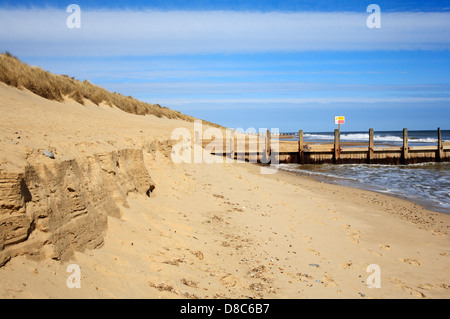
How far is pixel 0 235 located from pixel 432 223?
27.4 ft

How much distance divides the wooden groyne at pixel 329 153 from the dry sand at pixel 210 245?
40.2 feet

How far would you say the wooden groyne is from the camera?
2133 centimetres

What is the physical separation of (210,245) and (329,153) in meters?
18.2

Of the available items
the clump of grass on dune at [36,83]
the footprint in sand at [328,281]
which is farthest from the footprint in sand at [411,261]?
the clump of grass on dune at [36,83]

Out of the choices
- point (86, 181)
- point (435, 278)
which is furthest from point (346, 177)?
point (86, 181)

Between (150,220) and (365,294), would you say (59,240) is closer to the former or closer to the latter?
(150,220)

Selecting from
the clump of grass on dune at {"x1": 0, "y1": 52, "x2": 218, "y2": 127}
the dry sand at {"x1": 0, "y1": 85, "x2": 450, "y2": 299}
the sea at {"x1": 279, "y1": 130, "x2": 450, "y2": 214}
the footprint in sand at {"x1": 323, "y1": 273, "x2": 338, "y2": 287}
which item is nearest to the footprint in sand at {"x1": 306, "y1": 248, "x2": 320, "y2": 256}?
the dry sand at {"x1": 0, "y1": 85, "x2": 450, "y2": 299}

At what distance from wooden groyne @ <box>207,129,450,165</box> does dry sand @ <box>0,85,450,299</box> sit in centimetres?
1227

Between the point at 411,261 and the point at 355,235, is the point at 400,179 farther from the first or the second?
the point at 411,261

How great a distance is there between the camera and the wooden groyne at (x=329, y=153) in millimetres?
21328

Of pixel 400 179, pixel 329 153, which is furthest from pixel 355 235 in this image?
pixel 329 153

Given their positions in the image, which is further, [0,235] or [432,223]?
[432,223]
